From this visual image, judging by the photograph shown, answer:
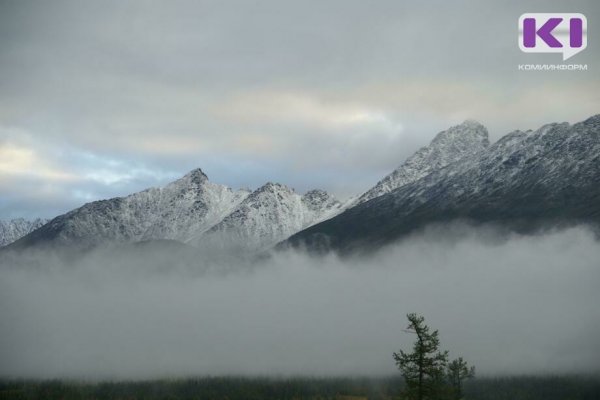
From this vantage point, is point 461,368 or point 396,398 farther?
point 461,368

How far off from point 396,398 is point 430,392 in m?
5.58

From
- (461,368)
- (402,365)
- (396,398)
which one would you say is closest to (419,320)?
(402,365)

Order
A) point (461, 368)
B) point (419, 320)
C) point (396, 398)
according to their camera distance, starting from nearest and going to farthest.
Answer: point (419, 320), point (396, 398), point (461, 368)

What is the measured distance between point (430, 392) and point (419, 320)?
839 centimetres

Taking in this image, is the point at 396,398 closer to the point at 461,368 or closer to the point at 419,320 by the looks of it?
the point at 419,320

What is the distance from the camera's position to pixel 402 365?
77.4m

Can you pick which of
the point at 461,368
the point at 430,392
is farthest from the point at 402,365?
the point at 461,368

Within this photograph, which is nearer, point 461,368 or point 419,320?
point 419,320

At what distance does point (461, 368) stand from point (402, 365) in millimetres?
56344

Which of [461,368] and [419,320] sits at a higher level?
[419,320]

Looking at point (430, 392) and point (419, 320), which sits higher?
point (419, 320)

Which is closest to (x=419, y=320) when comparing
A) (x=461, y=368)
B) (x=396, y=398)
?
(x=396, y=398)

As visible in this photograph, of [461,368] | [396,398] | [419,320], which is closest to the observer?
[419,320]

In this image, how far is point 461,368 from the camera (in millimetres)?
128875
